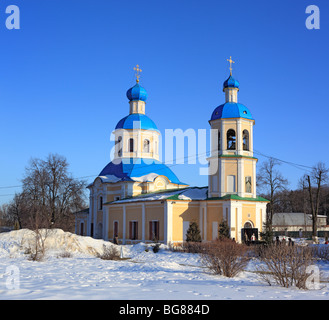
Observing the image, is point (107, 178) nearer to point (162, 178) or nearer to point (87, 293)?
point (162, 178)

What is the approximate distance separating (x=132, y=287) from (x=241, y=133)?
19.3 metres

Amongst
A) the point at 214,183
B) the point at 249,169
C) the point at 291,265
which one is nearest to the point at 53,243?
the point at 214,183

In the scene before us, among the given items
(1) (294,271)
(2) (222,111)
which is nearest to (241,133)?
(2) (222,111)

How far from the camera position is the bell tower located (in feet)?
90.9

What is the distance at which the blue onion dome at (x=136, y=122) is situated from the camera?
128 ft

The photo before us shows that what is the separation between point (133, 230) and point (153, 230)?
2.67m

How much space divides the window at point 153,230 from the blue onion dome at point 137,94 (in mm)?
14632

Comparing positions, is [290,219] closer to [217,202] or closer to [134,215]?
[134,215]

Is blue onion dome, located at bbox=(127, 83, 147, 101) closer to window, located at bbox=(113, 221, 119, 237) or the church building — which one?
the church building

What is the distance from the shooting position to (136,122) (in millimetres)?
39094

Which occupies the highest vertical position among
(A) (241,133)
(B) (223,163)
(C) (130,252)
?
(A) (241,133)

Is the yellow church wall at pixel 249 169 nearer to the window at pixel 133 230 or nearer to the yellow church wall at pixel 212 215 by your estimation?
the yellow church wall at pixel 212 215

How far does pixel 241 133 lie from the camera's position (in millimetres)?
28125

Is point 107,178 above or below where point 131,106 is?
below
